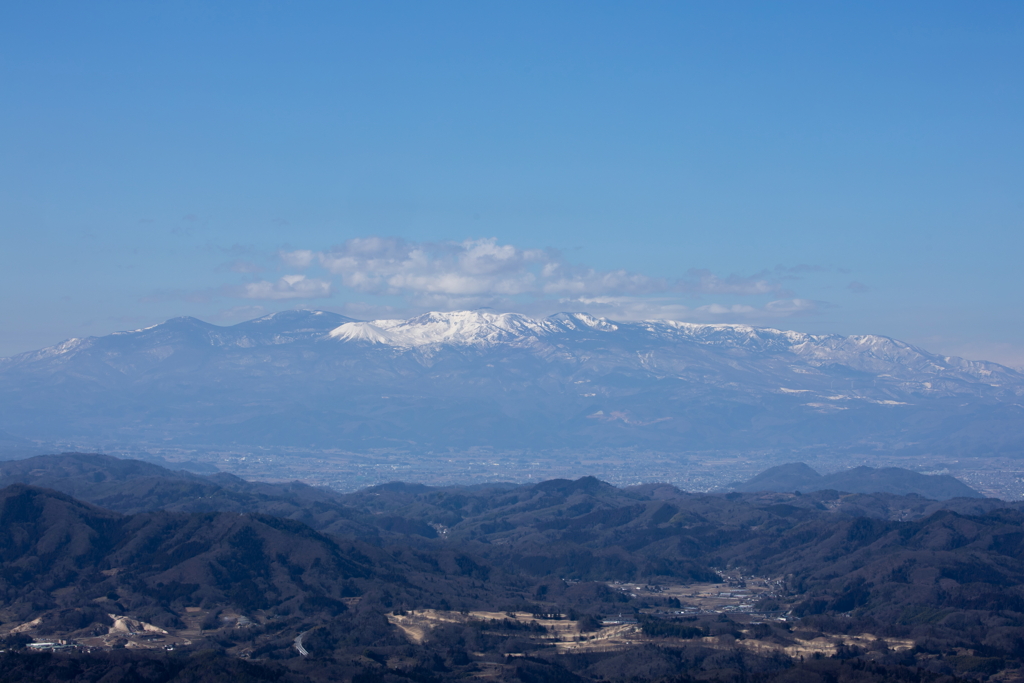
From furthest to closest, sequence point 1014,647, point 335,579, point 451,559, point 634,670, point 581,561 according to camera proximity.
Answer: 1. point 581,561
2. point 451,559
3. point 335,579
4. point 1014,647
5. point 634,670

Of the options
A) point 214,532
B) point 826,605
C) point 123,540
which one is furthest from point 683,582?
point 123,540

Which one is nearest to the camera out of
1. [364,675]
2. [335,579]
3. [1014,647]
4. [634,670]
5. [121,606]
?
[364,675]

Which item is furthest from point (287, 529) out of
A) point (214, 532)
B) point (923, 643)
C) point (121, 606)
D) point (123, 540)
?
point (923, 643)

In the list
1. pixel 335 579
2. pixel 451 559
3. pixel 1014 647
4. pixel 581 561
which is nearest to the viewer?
pixel 1014 647

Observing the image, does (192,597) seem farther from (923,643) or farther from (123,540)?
(923,643)

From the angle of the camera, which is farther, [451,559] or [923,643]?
[451,559]

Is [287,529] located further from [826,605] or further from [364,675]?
[826,605]
